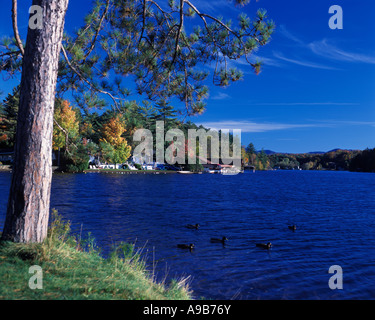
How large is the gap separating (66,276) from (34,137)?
266 centimetres

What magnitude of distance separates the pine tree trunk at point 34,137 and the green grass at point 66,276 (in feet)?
1.41

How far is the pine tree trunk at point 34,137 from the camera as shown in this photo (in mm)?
6410

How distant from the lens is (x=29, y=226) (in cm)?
646

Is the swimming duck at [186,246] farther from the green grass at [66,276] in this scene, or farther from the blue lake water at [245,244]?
the green grass at [66,276]

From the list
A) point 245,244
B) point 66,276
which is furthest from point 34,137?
point 245,244

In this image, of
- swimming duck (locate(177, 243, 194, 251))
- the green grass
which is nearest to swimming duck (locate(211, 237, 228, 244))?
swimming duck (locate(177, 243, 194, 251))

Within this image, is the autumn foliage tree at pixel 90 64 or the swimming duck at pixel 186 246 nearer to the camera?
the autumn foliage tree at pixel 90 64

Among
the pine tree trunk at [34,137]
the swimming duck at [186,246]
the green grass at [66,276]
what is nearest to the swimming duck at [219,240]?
the swimming duck at [186,246]

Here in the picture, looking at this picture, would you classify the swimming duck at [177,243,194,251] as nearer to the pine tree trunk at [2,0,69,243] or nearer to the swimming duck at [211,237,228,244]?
the swimming duck at [211,237,228,244]
